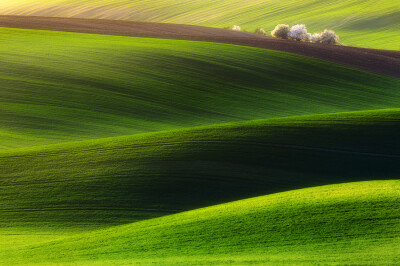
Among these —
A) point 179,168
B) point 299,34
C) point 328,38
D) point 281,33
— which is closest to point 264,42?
point 299,34

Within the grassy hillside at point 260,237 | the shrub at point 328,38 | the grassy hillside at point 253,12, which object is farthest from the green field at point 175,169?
the grassy hillside at point 253,12

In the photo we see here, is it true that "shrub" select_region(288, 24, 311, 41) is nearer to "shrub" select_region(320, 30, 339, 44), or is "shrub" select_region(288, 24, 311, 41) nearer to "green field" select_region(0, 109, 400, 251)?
"shrub" select_region(320, 30, 339, 44)

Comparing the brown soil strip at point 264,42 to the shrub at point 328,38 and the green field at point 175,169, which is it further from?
the green field at point 175,169

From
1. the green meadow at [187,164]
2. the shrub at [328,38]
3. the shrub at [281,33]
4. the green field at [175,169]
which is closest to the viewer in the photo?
the green meadow at [187,164]

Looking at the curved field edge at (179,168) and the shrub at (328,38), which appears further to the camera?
the shrub at (328,38)

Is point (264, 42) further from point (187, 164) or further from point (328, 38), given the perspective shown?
point (187, 164)

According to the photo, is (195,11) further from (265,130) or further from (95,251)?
(95,251)

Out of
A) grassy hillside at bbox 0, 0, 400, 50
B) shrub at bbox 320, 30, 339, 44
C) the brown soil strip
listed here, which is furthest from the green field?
grassy hillside at bbox 0, 0, 400, 50
